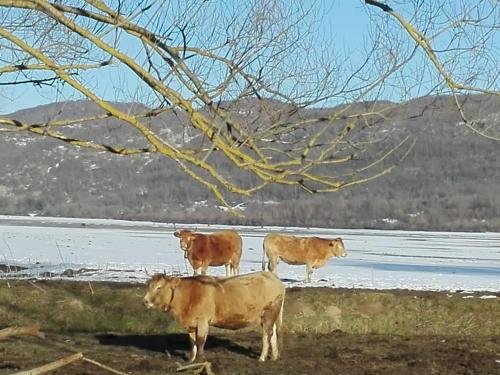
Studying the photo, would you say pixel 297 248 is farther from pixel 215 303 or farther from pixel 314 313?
pixel 215 303

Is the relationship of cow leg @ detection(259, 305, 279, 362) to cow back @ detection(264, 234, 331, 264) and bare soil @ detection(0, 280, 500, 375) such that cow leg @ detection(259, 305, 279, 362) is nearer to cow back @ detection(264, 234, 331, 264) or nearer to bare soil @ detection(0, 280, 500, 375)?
bare soil @ detection(0, 280, 500, 375)

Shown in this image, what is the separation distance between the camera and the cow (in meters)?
25.1

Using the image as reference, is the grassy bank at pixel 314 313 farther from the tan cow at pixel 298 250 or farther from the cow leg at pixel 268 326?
the tan cow at pixel 298 250

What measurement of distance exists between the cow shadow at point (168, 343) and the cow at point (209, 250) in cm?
946

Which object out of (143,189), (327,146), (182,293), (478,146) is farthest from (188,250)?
(478,146)

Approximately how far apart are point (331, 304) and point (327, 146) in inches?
465

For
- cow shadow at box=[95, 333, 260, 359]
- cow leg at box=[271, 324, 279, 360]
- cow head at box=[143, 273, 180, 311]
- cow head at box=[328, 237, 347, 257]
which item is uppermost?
cow head at box=[328, 237, 347, 257]

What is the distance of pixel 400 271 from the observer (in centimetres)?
3022

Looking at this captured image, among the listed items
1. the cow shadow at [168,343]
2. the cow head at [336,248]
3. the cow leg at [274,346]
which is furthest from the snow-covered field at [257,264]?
the cow leg at [274,346]

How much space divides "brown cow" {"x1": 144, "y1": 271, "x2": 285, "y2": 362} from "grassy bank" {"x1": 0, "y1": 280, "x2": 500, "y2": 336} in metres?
4.08

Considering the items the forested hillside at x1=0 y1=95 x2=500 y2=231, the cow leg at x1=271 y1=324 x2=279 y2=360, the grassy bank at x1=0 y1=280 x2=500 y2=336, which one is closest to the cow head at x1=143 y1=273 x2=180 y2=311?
the cow leg at x1=271 y1=324 x2=279 y2=360

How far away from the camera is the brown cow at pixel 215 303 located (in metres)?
12.8

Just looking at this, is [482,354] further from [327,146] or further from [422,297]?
[327,146]

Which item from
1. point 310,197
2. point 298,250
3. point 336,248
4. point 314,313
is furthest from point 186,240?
point 310,197
